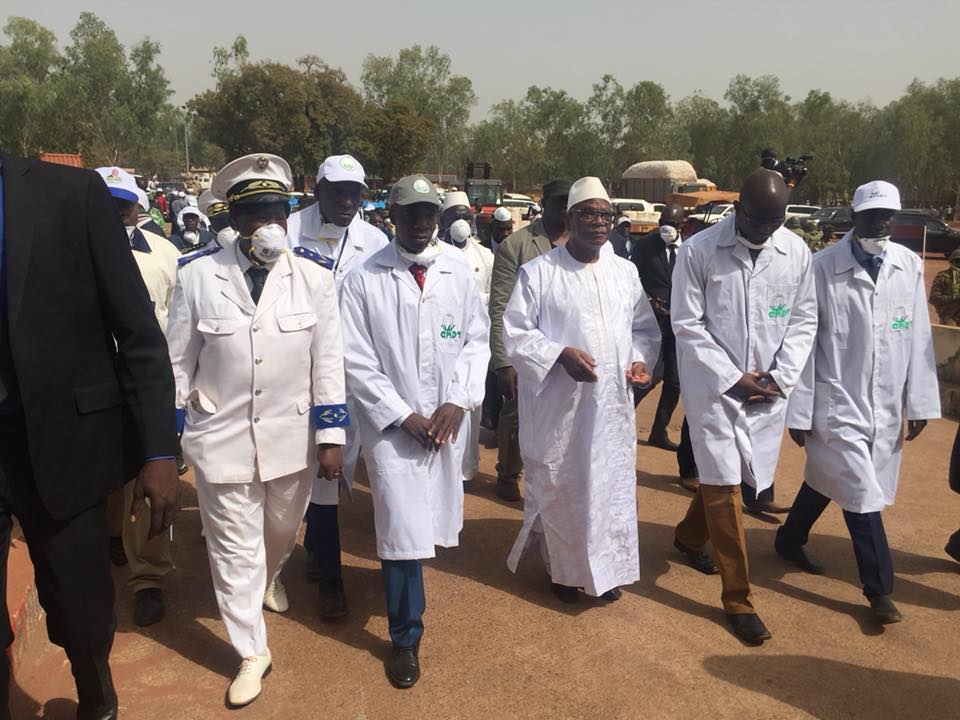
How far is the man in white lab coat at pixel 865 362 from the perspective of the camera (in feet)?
13.0

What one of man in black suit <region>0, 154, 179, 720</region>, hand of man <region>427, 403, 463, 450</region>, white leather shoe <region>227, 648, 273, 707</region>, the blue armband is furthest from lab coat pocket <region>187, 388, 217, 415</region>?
white leather shoe <region>227, 648, 273, 707</region>

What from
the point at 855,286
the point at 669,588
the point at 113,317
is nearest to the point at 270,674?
the point at 113,317

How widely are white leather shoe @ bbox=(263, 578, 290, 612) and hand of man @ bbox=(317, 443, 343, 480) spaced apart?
3.12 feet

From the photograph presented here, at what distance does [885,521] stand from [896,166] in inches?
2078

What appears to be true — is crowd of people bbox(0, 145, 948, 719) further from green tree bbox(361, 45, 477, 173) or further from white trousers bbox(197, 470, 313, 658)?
green tree bbox(361, 45, 477, 173)

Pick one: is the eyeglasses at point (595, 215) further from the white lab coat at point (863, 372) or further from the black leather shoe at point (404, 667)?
the black leather shoe at point (404, 667)

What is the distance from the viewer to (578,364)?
3732 mm

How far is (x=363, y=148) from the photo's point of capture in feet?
156

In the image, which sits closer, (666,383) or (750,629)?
(750,629)

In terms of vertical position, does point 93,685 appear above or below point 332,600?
above

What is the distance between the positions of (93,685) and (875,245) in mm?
3951

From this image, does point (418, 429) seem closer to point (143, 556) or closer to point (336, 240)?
point (143, 556)

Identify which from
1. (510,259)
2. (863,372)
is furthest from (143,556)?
(863,372)

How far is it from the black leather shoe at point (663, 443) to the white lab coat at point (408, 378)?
3.41 meters
